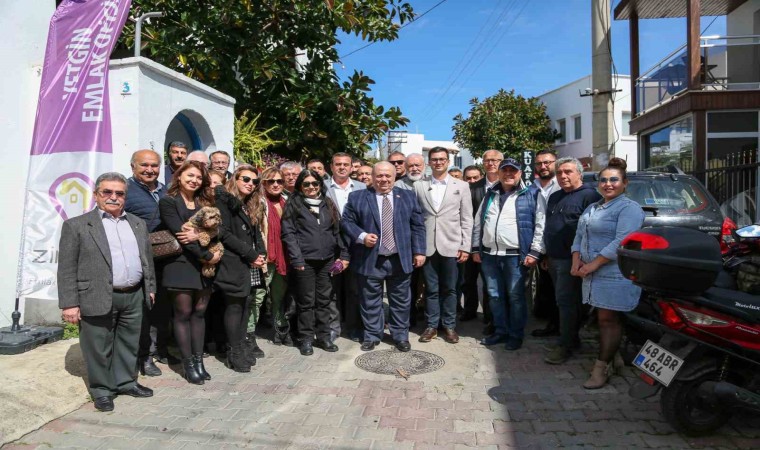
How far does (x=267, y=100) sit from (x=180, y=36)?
168 centimetres

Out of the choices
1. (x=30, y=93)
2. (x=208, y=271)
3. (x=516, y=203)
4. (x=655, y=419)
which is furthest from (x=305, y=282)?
(x=30, y=93)

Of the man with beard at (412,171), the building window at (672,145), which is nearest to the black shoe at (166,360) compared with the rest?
the man with beard at (412,171)

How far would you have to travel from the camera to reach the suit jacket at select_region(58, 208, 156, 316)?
3.73 m

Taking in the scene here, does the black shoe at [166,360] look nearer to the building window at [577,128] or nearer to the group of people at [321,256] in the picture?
the group of people at [321,256]

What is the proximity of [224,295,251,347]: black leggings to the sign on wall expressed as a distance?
179 centimetres

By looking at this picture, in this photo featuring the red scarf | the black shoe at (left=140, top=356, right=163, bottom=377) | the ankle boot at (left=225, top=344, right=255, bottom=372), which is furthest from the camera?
the red scarf

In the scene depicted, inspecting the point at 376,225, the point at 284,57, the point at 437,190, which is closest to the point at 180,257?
the point at 376,225

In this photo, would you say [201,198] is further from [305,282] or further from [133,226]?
[305,282]

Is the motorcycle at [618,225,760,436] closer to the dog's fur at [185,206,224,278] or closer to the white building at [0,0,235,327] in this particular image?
the dog's fur at [185,206,224,278]

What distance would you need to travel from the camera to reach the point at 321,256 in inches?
207

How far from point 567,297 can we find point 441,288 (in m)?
1.38

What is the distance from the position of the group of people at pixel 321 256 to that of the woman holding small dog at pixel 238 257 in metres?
0.01

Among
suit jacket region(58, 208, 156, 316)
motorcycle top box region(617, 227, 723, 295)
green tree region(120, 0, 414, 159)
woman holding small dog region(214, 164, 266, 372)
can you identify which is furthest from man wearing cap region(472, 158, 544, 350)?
green tree region(120, 0, 414, 159)

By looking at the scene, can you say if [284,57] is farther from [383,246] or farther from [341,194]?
[383,246]
